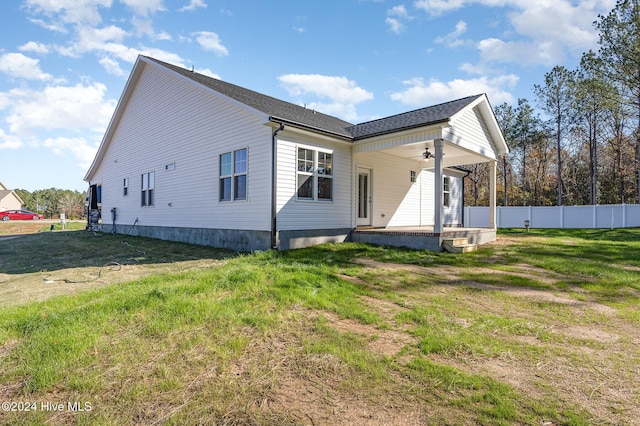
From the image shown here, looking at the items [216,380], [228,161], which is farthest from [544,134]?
[216,380]

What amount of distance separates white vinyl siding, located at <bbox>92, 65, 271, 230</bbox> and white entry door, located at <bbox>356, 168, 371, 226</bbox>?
13.5ft

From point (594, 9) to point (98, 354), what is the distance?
25054 millimetres

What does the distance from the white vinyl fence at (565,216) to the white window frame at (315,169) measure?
692 inches

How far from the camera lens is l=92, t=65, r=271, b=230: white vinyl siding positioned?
9.41 metres

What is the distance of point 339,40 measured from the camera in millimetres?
13273

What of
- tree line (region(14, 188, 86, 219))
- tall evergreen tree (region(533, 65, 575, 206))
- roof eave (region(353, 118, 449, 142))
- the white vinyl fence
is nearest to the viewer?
roof eave (region(353, 118, 449, 142))

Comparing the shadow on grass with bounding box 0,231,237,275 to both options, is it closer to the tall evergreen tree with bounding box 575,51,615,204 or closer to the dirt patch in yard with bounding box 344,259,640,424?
the dirt patch in yard with bounding box 344,259,640,424

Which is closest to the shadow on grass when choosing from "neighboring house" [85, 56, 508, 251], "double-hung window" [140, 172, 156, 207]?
"neighboring house" [85, 56, 508, 251]

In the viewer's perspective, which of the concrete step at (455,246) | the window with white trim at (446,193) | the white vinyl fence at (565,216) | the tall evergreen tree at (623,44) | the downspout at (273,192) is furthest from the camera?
the white vinyl fence at (565,216)

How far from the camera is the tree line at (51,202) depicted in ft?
182

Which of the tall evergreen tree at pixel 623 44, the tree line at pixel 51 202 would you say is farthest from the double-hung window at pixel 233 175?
the tree line at pixel 51 202

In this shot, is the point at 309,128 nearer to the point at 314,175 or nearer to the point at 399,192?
the point at 314,175

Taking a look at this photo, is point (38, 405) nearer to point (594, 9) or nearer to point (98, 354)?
point (98, 354)

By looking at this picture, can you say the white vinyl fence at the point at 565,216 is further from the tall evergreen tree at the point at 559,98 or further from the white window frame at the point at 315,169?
the white window frame at the point at 315,169
